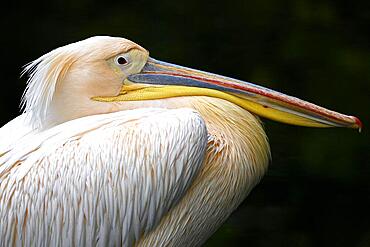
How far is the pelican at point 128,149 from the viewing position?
3.28 meters

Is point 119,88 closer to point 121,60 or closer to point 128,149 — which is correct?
point 121,60

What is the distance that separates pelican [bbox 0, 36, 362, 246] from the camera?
3277mm

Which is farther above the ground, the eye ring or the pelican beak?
the eye ring

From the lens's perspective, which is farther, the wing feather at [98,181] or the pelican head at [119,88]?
the pelican head at [119,88]

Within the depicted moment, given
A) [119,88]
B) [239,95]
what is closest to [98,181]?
[119,88]

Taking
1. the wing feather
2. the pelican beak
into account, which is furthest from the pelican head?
the wing feather

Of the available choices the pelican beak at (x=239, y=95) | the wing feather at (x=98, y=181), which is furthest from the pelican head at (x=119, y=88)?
the wing feather at (x=98, y=181)

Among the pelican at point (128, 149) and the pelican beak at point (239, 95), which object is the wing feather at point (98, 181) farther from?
the pelican beak at point (239, 95)

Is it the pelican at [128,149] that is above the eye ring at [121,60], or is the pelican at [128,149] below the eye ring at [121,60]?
below

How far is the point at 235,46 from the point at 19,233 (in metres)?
2.50

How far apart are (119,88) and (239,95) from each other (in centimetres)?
45

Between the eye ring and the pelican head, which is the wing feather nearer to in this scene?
the pelican head

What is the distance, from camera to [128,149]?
10.8 ft

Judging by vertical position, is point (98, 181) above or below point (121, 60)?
below
